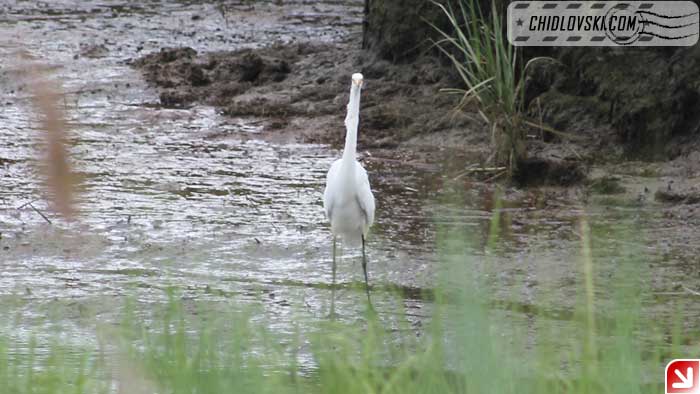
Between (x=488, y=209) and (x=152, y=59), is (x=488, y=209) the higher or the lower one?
the lower one

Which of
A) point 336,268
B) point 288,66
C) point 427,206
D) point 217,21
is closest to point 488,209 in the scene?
point 427,206

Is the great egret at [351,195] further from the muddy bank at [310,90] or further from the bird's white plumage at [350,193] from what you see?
the muddy bank at [310,90]

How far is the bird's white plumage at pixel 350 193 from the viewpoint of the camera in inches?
281

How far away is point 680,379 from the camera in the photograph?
3.43 metres

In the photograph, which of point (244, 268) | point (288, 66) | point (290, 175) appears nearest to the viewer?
point (244, 268)

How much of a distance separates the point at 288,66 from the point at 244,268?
17.8ft

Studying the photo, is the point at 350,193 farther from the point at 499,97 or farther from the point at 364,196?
the point at 499,97

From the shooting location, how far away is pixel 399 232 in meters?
8.26

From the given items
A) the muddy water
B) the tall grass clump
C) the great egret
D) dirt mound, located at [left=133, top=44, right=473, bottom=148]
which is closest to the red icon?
the muddy water

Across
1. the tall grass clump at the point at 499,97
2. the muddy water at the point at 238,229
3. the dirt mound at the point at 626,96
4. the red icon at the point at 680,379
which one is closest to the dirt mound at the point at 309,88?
the muddy water at the point at 238,229

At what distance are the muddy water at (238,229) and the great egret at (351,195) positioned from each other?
12.4 inches

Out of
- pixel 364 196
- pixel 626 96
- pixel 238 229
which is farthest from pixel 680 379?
pixel 626 96

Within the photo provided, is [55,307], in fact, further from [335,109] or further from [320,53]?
[320,53]

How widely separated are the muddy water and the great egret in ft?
1.04
